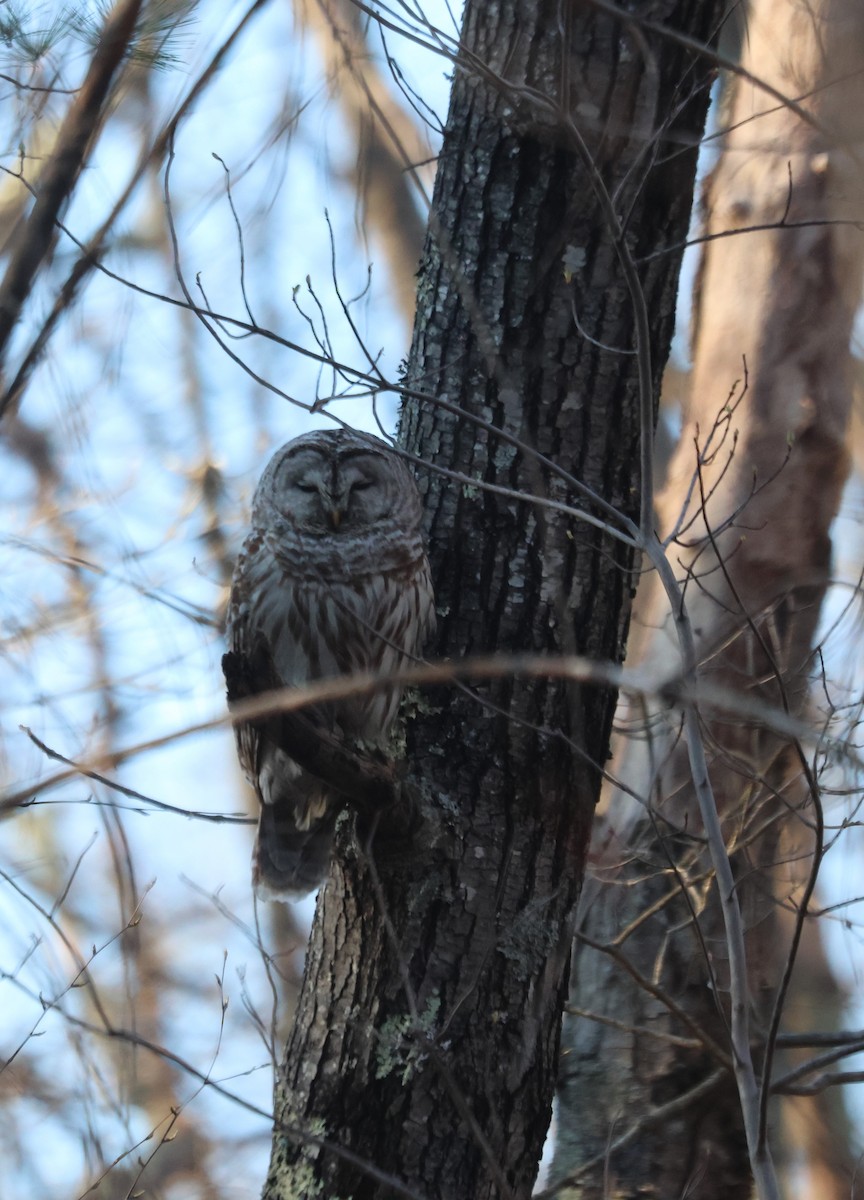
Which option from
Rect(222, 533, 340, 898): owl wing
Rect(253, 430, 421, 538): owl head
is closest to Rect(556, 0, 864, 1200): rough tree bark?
Rect(253, 430, 421, 538): owl head

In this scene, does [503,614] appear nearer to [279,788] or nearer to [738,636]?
[279,788]

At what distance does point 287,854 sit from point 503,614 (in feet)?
3.73

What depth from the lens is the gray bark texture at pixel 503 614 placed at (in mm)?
3422

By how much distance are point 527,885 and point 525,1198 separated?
827mm

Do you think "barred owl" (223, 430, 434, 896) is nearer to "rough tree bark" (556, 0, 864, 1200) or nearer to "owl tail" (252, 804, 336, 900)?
"owl tail" (252, 804, 336, 900)

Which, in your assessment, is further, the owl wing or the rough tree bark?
the rough tree bark

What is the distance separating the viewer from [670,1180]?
17.4ft

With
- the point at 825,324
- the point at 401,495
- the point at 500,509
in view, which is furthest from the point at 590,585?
the point at 825,324

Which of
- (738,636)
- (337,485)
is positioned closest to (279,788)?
(337,485)

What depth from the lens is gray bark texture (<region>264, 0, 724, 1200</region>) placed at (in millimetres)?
3422

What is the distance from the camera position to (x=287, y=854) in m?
4.23

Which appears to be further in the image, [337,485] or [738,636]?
[738,636]

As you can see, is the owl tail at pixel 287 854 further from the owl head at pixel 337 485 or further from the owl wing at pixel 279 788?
the owl head at pixel 337 485

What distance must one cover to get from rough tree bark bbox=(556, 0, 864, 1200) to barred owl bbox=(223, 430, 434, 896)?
1.21 meters
